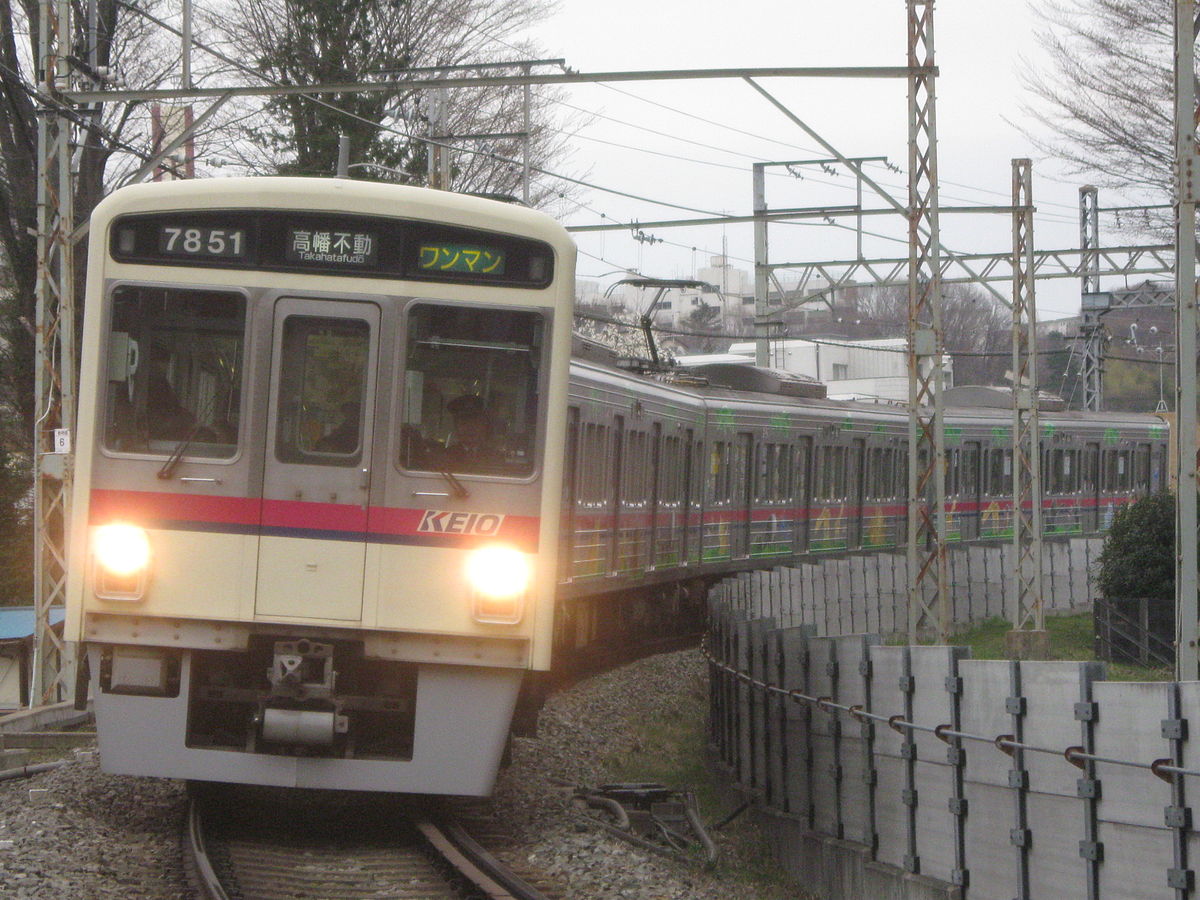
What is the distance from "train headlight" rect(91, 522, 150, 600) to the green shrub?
11.6 m

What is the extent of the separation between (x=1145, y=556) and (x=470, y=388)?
10.9 metres

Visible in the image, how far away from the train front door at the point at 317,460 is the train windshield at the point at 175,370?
0.71 ft

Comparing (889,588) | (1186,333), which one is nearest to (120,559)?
(1186,333)

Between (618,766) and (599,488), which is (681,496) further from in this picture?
(618,766)

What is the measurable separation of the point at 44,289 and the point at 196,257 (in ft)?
19.6

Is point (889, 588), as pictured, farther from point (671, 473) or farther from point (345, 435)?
point (345, 435)

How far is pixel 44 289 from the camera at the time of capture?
43.9 ft

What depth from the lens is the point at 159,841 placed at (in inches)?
312

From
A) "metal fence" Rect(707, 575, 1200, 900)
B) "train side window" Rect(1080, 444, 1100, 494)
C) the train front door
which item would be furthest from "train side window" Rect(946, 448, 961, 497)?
the train front door

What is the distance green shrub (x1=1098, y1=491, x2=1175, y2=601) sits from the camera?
666 inches

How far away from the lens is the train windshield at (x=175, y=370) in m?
7.85

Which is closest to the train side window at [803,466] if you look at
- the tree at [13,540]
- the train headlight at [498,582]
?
the tree at [13,540]

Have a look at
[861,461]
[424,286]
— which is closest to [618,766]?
[424,286]

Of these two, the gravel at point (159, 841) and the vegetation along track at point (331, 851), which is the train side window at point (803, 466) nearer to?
the gravel at point (159, 841)
